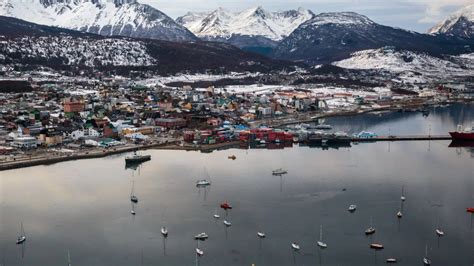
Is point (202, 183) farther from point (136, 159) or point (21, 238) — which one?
point (21, 238)

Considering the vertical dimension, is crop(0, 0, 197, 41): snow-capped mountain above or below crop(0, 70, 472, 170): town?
above

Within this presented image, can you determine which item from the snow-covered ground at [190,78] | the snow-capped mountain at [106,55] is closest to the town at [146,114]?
the snow-covered ground at [190,78]

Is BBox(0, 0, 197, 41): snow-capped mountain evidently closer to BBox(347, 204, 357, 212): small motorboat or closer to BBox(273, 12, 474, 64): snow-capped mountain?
BBox(273, 12, 474, 64): snow-capped mountain

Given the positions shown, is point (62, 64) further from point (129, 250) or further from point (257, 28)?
point (257, 28)

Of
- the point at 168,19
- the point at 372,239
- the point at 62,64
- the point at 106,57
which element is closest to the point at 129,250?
the point at 372,239

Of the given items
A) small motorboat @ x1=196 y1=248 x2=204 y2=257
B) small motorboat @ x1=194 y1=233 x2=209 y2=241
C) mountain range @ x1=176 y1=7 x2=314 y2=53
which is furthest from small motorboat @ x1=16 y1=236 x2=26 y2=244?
mountain range @ x1=176 y1=7 x2=314 y2=53

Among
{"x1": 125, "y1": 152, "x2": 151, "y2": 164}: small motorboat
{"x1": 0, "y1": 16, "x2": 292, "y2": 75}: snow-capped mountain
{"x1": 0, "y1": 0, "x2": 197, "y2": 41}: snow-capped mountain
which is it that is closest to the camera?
{"x1": 125, "y1": 152, "x2": 151, "y2": 164}: small motorboat

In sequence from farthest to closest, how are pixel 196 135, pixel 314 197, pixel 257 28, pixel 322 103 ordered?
1. pixel 257 28
2. pixel 322 103
3. pixel 196 135
4. pixel 314 197

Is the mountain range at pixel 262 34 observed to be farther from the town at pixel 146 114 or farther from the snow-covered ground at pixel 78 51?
the town at pixel 146 114
